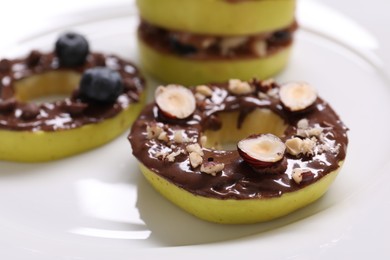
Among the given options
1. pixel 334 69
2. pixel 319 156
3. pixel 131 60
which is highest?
pixel 319 156

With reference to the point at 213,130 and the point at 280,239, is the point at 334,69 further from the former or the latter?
the point at 280,239

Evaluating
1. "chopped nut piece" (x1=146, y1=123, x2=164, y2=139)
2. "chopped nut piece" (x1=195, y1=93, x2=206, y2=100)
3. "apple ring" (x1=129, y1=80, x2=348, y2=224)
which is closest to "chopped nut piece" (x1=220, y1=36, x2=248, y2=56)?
"apple ring" (x1=129, y1=80, x2=348, y2=224)

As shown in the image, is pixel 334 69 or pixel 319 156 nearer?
pixel 319 156

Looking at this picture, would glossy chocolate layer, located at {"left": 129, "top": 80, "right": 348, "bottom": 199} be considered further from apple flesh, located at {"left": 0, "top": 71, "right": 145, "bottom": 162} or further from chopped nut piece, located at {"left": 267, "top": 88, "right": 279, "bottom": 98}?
apple flesh, located at {"left": 0, "top": 71, "right": 145, "bottom": 162}

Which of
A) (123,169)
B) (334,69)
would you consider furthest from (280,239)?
(334,69)

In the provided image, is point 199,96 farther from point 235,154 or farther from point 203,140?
point 235,154

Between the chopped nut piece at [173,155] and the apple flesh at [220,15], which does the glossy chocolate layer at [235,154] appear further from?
the apple flesh at [220,15]
